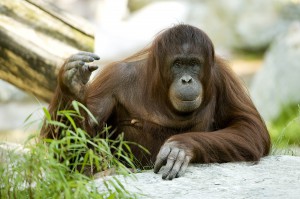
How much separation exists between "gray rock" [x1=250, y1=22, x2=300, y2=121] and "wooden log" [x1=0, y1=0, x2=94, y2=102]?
470 centimetres

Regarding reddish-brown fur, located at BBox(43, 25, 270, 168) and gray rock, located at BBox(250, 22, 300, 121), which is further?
gray rock, located at BBox(250, 22, 300, 121)

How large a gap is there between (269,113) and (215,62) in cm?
519

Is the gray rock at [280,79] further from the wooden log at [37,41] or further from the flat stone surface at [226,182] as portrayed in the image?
the flat stone surface at [226,182]

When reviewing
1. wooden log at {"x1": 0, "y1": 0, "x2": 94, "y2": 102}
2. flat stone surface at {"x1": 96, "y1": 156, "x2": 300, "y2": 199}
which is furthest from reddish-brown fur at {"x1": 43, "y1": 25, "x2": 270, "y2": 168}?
wooden log at {"x1": 0, "y1": 0, "x2": 94, "y2": 102}

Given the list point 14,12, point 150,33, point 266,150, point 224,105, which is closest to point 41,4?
point 14,12

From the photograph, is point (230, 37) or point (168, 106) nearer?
point (168, 106)

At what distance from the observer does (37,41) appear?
223 inches

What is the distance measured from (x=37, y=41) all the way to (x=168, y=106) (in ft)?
4.64

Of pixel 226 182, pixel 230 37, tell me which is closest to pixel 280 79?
pixel 230 37

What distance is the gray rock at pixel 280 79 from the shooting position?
10000 mm

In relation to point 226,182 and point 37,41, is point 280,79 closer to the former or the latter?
point 37,41

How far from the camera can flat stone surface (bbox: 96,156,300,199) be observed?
12.4ft

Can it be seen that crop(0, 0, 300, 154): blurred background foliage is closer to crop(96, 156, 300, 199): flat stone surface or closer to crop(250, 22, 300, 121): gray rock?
crop(250, 22, 300, 121): gray rock

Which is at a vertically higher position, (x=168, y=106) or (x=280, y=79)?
(x=168, y=106)
